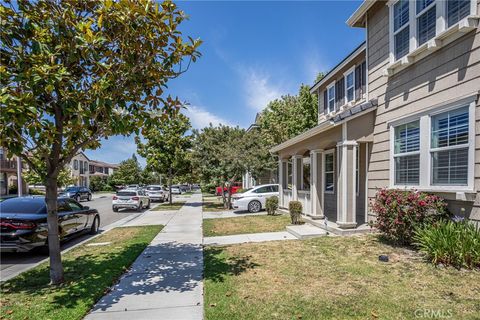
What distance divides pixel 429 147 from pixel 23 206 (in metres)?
10.9

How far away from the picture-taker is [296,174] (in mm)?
14367

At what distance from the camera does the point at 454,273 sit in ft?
17.7

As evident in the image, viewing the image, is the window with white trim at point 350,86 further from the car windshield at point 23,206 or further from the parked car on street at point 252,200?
the car windshield at point 23,206

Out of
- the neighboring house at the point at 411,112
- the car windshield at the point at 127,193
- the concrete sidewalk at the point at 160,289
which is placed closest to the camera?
the concrete sidewalk at the point at 160,289

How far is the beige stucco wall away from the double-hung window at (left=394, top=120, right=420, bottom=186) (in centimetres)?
34

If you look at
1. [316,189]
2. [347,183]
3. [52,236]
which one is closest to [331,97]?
[316,189]

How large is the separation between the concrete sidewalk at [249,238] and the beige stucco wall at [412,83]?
10.2 feet

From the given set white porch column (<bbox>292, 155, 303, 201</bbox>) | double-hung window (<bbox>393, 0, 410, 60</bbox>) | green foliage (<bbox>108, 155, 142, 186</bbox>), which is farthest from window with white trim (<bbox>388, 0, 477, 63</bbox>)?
green foliage (<bbox>108, 155, 142, 186</bbox>)

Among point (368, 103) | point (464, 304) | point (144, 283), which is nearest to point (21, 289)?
point (144, 283)

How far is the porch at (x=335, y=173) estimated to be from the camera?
9.27 metres

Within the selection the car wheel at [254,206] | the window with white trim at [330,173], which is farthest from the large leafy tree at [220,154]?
the window with white trim at [330,173]

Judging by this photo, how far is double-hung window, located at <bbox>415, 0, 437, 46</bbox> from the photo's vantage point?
23.3 ft

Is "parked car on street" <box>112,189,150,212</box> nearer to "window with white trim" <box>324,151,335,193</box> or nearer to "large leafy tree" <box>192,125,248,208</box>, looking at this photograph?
"large leafy tree" <box>192,125,248,208</box>

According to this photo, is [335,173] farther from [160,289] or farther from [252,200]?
[160,289]
